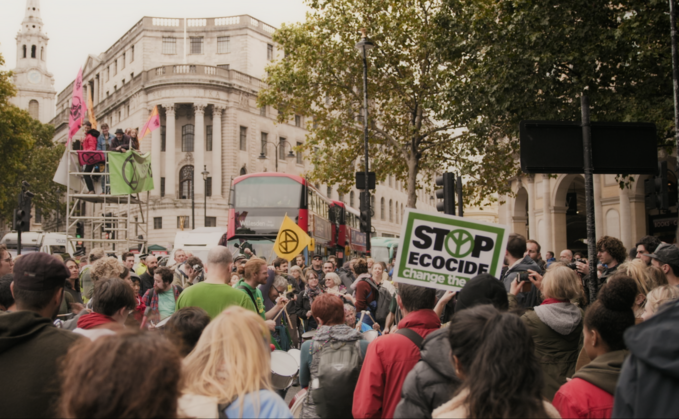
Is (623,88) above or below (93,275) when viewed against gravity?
above

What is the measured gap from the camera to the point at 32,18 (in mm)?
105188

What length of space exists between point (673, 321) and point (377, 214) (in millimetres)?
74701

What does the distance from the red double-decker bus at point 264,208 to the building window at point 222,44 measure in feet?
138

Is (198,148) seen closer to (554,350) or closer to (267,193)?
(267,193)

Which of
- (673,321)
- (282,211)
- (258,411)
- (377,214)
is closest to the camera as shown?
(673,321)

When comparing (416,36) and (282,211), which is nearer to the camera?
(282,211)

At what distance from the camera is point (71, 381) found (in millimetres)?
1798

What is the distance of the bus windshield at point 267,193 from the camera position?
23078 millimetres

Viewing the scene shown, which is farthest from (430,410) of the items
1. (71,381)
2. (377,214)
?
(377,214)

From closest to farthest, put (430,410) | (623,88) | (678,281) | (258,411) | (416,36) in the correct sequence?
(258,411), (430,410), (678,281), (623,88), (416,36)

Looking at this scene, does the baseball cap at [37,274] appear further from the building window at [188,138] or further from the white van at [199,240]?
the building window at [188,138]

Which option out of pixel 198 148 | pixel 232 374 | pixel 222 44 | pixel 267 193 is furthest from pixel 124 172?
pixel 222 44

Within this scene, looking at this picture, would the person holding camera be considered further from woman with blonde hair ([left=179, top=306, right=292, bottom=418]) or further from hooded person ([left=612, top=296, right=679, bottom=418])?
hooded person ([left=612, top=296, right=679, bottom=418])

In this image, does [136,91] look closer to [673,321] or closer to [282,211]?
[282,211]
